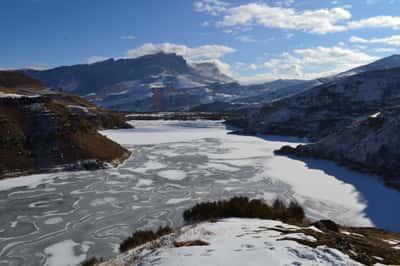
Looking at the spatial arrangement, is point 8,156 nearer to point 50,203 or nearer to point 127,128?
point 50,203

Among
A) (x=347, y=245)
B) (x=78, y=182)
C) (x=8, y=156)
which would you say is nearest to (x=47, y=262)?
(x=347, y=245)

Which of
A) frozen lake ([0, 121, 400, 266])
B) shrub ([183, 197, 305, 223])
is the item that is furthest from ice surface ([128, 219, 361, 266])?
frozen lake ([0, 121, 400, 266])

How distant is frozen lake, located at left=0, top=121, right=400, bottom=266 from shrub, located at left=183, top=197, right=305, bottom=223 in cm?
528

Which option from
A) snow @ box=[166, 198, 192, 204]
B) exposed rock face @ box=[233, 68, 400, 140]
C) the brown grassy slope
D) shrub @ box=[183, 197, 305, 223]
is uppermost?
the brown grassy slope

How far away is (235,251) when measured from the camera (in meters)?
10.8

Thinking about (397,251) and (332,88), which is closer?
(397,251)

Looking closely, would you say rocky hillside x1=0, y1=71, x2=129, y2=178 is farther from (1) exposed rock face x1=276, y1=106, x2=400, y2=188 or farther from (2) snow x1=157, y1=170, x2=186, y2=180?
(1) exposed rock face x1=276, y1=106, x2=400, y2=188

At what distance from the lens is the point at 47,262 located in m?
17.8

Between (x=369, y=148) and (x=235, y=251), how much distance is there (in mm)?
41350

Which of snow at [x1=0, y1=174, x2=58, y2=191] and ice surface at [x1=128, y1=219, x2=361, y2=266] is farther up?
ice surface at [x1=128, y1=219, x2=361, y2=266]

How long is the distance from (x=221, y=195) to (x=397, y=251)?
18.4 meters

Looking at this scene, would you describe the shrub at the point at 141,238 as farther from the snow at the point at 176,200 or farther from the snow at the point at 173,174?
the snow at the point at 173,174

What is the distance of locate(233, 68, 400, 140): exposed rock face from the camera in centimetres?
8694

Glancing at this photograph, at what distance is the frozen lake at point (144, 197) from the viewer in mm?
20500
